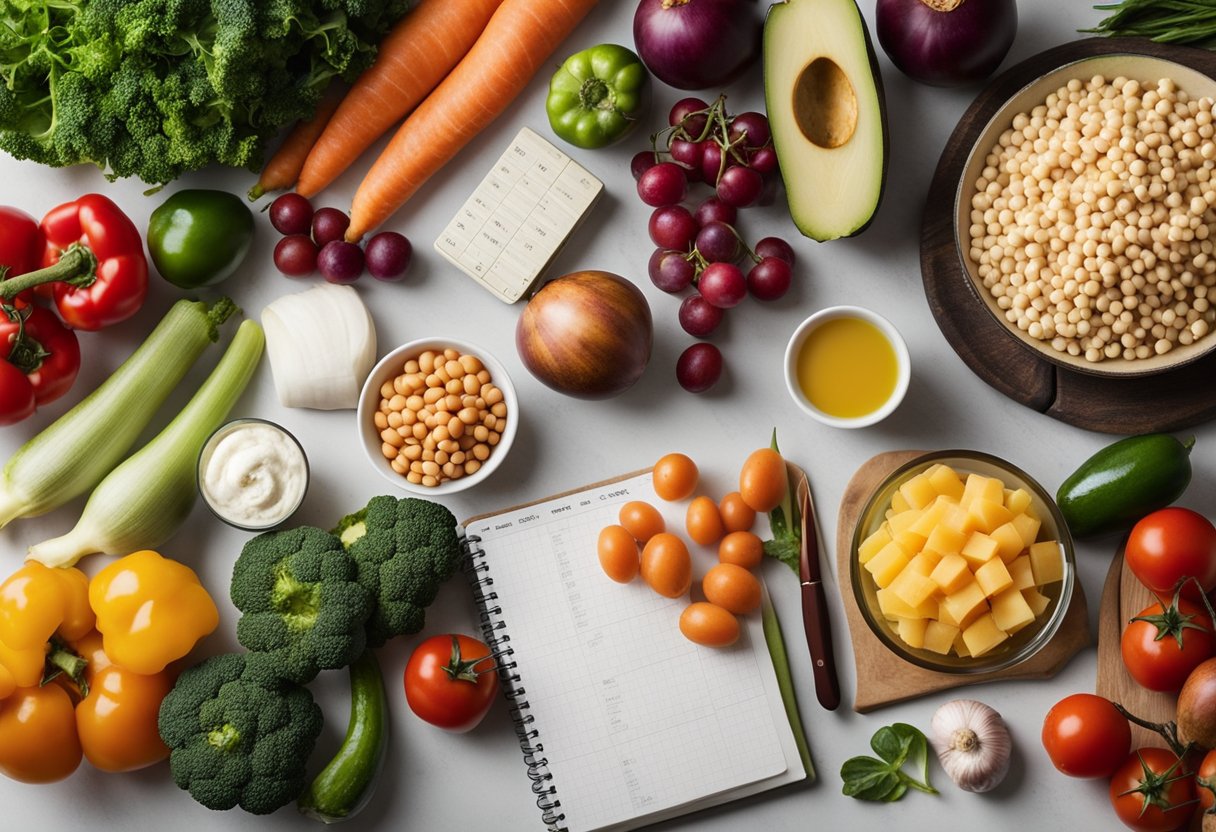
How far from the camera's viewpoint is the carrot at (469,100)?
5.97 feet

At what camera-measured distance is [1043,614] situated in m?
1.61

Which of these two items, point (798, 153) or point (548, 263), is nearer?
point (798, 153)

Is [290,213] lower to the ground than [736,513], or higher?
higher

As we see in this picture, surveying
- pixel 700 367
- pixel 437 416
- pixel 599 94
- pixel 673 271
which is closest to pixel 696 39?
pixel 599 94

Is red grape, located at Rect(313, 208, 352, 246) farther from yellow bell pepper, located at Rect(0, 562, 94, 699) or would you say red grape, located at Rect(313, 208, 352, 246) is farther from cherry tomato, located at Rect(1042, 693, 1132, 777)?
cherry tomato, located at Rect(1042, 693, 1132, 777)

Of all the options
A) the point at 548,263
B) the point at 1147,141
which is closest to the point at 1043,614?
the point at 1147,141

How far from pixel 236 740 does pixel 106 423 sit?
625 mm

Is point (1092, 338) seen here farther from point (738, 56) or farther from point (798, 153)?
point (738, 56)

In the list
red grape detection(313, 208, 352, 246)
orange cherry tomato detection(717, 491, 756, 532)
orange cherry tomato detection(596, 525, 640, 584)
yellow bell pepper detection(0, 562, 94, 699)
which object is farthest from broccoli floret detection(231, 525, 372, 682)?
orange cherry tomato detection(717, 491, 756, 532)

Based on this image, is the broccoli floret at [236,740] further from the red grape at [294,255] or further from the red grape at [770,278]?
the red grape at [770,278]

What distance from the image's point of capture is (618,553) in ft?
5.72

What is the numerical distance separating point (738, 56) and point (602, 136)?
0.28 m

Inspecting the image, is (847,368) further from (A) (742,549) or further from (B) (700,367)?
(A) (742,549)

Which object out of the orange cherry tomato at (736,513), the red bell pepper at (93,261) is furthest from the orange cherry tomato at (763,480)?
the red bell pepper at (93,261)
